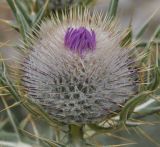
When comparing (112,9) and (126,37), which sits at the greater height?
(112,9)

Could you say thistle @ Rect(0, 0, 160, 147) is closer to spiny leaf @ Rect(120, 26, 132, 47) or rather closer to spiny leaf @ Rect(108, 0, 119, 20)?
spiny leaf @ Rect(120, 26, 132, 47)

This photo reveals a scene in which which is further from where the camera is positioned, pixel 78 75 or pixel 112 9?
pixel 112 9

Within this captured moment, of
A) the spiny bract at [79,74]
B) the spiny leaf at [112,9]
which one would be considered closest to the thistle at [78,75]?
the spiny bract at [79,74]

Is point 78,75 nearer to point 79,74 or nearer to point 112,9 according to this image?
point 79,74

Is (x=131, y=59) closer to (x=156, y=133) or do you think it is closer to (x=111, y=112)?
(x=111, y=112)

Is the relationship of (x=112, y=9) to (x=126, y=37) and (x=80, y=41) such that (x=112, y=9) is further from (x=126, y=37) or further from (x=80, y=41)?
(x=80, y=41)

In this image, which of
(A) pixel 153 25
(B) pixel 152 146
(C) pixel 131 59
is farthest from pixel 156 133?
(A) pixel 153 25

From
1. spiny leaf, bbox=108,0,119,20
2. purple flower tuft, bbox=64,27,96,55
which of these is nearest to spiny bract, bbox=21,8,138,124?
purple flower tuft, bbox=64,27,96,55

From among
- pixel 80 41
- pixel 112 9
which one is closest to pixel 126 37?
pixel 112 9

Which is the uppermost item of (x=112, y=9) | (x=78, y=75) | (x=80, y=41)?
(x=112, y=9)
